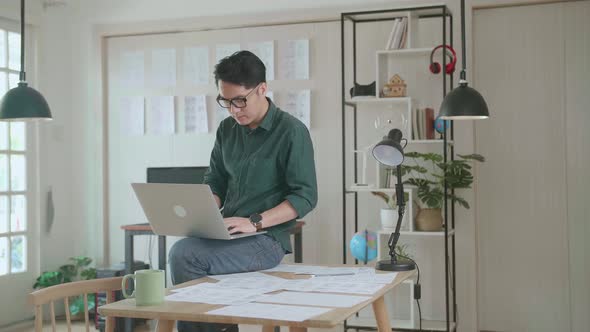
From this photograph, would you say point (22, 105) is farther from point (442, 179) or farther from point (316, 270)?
point (442, 179)

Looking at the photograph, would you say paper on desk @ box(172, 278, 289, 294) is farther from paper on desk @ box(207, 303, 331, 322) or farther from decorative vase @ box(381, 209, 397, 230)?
decorative vase @ box(381, 209, 397, 230)

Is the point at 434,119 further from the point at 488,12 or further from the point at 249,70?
the point at 249,70

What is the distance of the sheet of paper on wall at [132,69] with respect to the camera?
5332mm

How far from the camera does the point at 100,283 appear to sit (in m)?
2.11

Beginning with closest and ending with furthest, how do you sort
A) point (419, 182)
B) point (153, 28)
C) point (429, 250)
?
point (419, 182), point (429, 250), point (153, 28)

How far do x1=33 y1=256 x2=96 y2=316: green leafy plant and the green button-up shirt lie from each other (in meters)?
2.70

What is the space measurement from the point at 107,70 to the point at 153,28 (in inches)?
19.3

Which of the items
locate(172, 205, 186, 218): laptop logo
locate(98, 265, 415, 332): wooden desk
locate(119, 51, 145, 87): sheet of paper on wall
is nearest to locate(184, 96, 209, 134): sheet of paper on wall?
locate(119, 51, 145, 87): sheet of paper on wall

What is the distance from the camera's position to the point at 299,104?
4898 millimetres

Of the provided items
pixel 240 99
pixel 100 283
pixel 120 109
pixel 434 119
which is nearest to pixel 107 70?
pixel 120 109

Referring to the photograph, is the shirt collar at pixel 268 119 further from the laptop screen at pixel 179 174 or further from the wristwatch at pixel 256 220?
the laptop screen at pixel 179 174

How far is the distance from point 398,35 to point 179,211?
251cm

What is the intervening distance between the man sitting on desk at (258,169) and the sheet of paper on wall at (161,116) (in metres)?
2.66

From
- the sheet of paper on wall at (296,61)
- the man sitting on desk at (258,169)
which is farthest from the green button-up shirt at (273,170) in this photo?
the sheet of paper on wall at (296,61)
